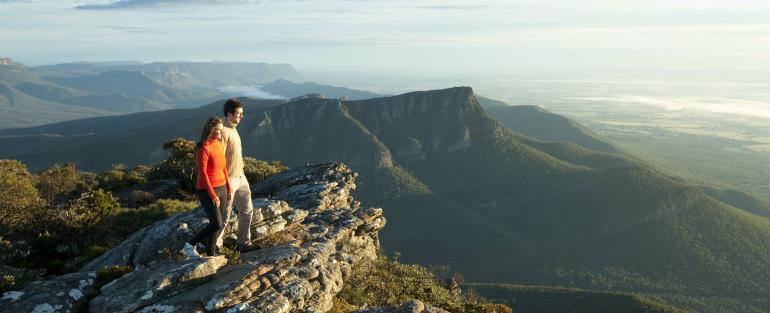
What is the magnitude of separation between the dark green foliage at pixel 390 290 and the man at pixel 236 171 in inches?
144

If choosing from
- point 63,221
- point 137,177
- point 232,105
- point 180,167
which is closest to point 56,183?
point 137,177

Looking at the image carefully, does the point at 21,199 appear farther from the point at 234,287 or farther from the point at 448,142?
the point at 448,142

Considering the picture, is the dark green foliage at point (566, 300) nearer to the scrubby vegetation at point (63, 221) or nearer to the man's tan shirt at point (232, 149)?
the scrubby vegetation at point (63, 221)

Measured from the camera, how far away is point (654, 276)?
11056 cm

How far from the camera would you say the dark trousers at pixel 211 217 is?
42.3 feet

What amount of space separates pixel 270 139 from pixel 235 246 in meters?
163

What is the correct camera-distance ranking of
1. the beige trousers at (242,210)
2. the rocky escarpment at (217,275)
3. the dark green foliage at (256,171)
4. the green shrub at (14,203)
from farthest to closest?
the dark green foliage at (256,171)
the green shrub at (14,203)
the beige trousers at (242,210)
the rocky escarpment at (217,275)

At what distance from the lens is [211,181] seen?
42.2ft

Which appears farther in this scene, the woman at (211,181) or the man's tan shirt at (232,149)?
the man's tan shirt at (232,149)

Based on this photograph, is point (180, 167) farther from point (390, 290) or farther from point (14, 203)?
point (390, 290)

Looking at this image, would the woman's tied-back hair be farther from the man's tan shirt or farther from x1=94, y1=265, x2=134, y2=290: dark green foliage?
x1=94, y1=265, x2=134, y2=290: dark green foliage

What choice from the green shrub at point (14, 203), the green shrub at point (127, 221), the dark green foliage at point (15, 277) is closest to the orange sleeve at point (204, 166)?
the dark green foliage at point (15, 277)

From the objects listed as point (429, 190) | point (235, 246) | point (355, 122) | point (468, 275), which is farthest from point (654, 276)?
point (235, 246)

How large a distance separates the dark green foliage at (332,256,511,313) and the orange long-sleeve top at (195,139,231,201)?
492 centimetres
